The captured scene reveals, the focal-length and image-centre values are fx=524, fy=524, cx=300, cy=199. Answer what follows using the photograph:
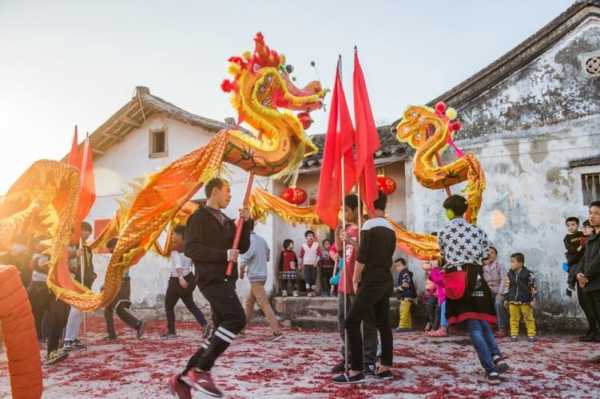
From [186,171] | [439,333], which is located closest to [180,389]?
[186,171]

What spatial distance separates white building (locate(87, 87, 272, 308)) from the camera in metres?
15.0

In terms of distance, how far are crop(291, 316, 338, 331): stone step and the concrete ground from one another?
2.08 m

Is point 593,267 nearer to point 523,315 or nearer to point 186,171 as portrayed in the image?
point 523,315

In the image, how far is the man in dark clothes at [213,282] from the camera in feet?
13.9

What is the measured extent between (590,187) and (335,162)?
6683mm

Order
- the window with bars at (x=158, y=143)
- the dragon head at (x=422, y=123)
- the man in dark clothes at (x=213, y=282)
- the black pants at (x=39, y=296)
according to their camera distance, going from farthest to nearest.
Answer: the window with bars at (x=158, y=143)
the dragon head at (x=422, y=123)
the black pants at (x=39, y=296)
the man in dark clothes at (x=213, y=282)

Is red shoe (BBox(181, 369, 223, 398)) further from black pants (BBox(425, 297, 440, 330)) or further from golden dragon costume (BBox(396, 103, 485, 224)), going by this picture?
black pants (BBox(425, 297, 440, 330))

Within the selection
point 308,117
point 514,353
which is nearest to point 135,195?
point 308,117

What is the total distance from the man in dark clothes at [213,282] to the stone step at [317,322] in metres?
6.57

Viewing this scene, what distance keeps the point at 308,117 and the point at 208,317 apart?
8326mm

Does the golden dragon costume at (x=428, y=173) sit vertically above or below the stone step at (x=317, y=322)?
above

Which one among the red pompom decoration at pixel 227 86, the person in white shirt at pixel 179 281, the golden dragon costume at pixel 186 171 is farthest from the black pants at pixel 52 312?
the red pompom decoration at pixel 227 86

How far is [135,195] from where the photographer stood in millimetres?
6176

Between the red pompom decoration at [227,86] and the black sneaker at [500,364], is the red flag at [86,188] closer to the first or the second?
the red pompom decoration at [227,86]
